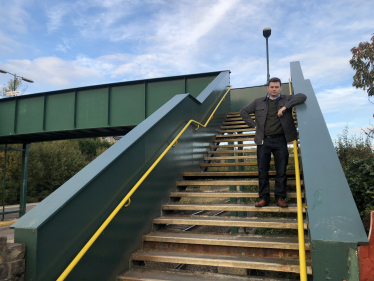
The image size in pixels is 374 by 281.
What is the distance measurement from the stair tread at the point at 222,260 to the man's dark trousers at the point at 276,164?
3.11ft

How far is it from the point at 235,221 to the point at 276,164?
37.1 inches

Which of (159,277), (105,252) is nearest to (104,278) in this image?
(105,252)

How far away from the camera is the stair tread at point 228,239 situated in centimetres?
305

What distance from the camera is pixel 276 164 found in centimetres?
379

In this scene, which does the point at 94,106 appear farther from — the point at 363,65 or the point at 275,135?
the point at 363,65

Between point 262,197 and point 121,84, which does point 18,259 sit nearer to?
point 262,197

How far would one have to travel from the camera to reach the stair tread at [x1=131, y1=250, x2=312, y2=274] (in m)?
2.80

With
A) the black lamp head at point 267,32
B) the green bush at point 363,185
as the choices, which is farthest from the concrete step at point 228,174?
the black lamp head at point 267,32

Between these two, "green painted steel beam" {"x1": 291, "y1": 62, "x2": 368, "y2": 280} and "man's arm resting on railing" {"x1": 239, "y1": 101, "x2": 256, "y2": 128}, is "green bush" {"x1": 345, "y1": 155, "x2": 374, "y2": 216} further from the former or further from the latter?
"green painted steel beam" {"x1": 291, "y1": 62, "x2": 368, "y2": 280}

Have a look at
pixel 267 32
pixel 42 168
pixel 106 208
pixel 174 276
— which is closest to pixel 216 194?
pixel 174 276

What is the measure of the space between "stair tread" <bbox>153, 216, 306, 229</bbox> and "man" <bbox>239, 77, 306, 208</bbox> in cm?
23

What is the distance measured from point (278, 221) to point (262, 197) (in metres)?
0.40

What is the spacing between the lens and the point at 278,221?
11.3 feet

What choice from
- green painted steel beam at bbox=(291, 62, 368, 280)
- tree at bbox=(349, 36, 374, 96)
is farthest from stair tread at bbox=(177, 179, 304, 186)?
tree at bbox=(349, 36, 374, 96)
